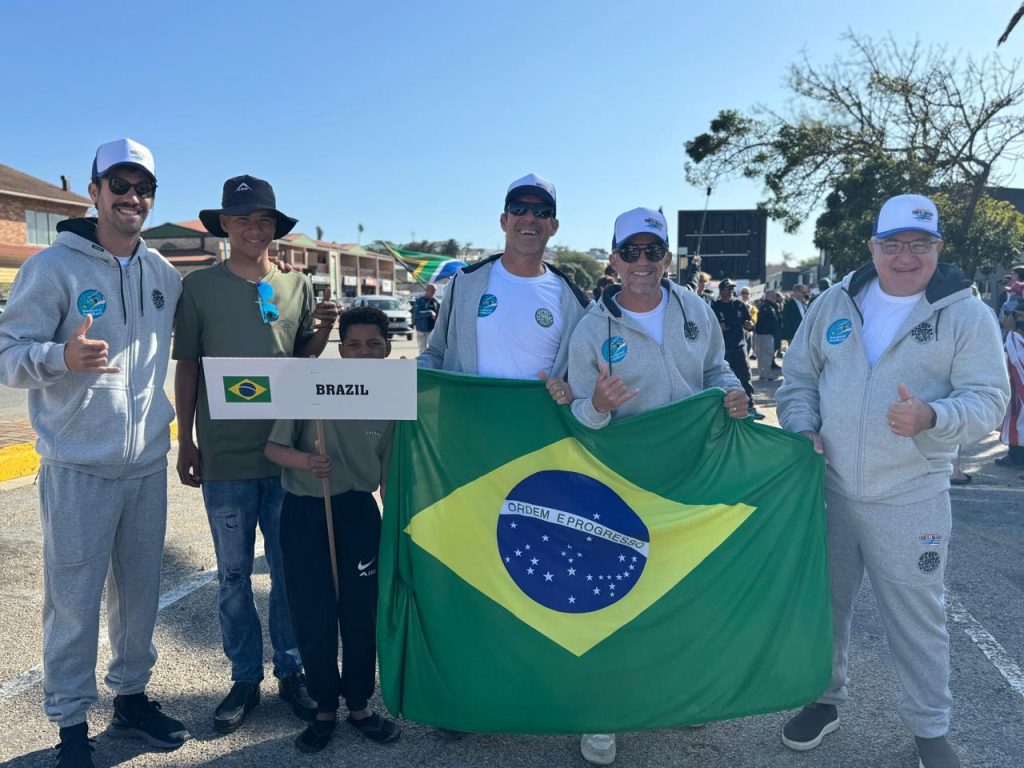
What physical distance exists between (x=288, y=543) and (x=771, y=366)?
14.8 metres

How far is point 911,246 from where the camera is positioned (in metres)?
2.94

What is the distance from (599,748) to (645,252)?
2.04 m

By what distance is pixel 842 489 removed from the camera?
121 inches

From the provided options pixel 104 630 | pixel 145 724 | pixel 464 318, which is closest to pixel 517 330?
pixel 464 318

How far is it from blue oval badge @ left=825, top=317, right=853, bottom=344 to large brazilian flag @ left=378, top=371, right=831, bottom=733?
439mm

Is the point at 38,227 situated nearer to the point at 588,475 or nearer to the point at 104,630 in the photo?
the point at 104,630

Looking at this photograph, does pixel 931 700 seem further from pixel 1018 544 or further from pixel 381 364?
pixel 1018 544

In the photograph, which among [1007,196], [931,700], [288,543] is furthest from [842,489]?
[1007,196]

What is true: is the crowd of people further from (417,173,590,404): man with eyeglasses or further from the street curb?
the street curb

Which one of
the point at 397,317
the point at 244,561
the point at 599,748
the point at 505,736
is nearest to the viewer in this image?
the point at 599,748

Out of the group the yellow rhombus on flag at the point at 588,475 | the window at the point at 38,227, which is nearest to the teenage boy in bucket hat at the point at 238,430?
the yellow rhombus on flag at the point at 588,475

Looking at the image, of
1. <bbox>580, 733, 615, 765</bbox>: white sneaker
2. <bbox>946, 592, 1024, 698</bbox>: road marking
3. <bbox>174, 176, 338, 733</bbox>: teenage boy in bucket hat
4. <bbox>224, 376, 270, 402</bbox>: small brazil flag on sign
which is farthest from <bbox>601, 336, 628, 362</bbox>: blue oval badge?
<bbox>946, 592, 1024, 698</bbox>: road marking

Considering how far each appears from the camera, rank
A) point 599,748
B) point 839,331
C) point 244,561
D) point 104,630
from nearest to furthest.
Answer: point 599,748 < point 839,331 < point 244,561 < point 104,630

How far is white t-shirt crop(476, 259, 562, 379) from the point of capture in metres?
3.44
